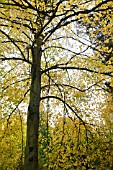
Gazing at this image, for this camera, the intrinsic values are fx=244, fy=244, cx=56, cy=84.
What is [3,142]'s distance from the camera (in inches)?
225

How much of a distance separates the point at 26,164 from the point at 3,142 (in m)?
1.76

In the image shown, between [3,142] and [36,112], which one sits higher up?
[36,112]

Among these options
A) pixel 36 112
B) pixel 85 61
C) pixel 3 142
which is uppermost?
pixel 85 61

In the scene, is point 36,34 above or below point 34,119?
above

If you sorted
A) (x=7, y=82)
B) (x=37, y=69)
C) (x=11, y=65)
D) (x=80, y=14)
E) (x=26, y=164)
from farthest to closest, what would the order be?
(x=11, y=65)
(x=7, y=82)
(x=37, y=69)
(x=26, y=164)
(x=80, y=14)

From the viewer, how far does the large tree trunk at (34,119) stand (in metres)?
4.13

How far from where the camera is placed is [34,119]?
443cm

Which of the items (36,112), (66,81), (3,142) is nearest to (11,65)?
(66,81)

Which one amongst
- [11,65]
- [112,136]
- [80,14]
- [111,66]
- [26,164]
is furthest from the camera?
[112,136]

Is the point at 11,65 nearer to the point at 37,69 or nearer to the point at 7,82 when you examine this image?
the point at 7,82

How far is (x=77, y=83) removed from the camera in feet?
21.9

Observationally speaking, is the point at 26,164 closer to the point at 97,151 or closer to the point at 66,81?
the point at 97,151

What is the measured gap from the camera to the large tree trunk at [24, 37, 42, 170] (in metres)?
4.13

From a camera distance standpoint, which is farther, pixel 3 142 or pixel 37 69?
pixel 3 142
